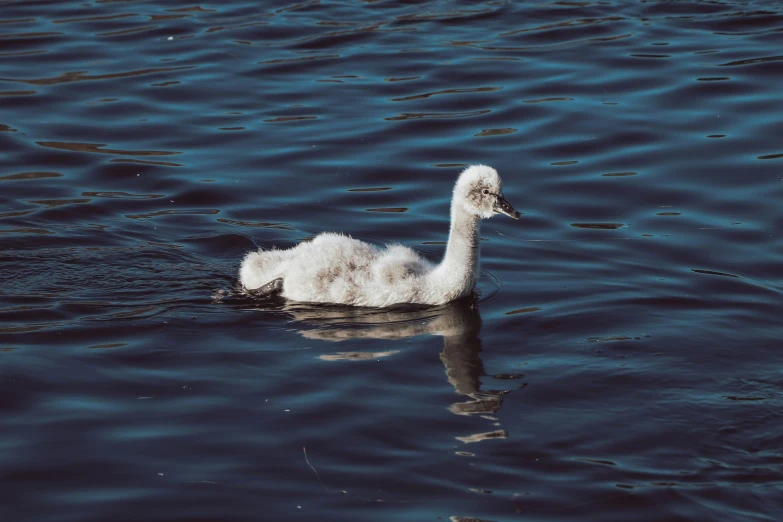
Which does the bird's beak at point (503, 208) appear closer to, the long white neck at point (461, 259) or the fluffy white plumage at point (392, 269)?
the fluffy white plumage at point (392, 269)

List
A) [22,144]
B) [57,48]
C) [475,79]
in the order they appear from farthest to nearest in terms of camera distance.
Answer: [57,48]
[475,79]
[22,144]

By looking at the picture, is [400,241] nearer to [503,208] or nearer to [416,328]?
[503,208]

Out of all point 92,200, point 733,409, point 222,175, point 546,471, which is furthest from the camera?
point 222,175

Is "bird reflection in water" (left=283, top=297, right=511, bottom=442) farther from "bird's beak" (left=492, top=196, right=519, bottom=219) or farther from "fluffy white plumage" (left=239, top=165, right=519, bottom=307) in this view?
"bird's beak" (left=492, top=196, right=519, bottom=219)

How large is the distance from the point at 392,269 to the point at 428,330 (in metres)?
0.49

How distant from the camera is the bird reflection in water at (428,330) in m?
6.86

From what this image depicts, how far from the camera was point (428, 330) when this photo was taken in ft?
25.3

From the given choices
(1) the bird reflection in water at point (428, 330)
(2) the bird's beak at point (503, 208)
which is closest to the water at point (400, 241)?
(1) the bird reflection in water at point (428, 330)

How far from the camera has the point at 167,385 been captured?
22.2 ft

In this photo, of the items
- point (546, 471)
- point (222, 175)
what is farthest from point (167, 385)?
point (222, 175)

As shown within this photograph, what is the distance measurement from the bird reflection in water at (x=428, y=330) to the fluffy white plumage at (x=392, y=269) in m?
0.10

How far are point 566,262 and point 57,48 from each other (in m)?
8.02

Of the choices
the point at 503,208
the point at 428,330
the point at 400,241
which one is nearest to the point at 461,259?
the point at 503,208

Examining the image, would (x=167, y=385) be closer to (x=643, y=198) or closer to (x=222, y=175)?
(x=222, y=175)
